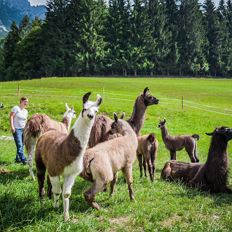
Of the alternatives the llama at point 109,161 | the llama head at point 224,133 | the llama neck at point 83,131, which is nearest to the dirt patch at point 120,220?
the llama at point 109,161

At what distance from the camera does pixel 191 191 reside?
883 centimetres

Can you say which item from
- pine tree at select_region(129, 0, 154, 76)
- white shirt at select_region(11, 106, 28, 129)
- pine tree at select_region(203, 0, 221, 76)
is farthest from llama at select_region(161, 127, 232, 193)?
pine tree at select_region(203, 0, 221, 76)

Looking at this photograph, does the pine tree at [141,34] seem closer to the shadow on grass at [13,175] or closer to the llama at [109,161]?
the shadow on grass at [13,175]

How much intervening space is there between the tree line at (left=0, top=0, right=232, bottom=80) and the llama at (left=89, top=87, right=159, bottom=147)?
60.1m

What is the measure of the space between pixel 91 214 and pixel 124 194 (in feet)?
4.69

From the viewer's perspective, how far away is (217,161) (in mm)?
9484

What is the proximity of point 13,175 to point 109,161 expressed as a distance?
359cm

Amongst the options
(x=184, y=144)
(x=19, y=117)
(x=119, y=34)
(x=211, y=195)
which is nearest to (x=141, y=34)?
(x=119, y=34)

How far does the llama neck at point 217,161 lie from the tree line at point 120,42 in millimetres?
60752

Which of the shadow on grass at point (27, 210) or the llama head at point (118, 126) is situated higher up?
the llama head at point (118, 126)

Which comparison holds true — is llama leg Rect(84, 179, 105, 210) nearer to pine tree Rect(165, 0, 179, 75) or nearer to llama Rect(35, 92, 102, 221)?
llama Rect(35, 92, 102, 221)

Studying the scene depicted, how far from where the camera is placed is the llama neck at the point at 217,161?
9.42m

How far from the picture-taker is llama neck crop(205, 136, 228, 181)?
9.42m

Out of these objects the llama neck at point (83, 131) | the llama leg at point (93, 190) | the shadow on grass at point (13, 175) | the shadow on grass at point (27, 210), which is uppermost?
the llama neck at point (83, 131)
